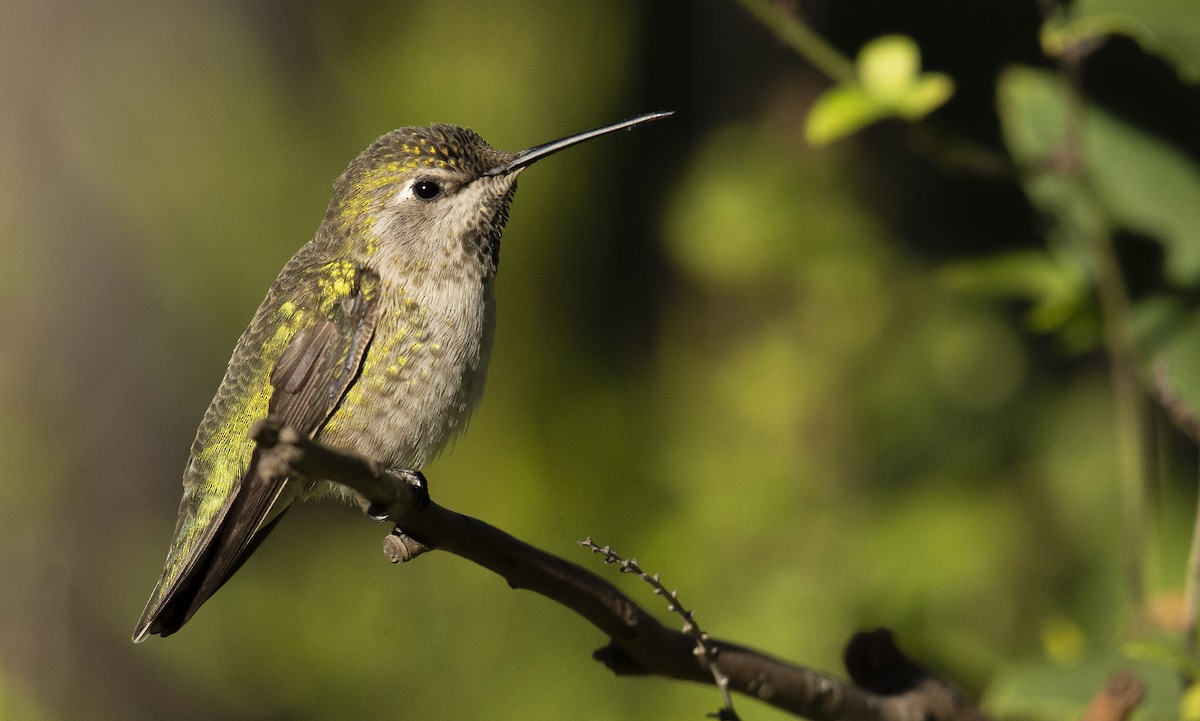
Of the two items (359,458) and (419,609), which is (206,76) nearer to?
(419,609)

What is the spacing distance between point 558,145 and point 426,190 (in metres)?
0.31

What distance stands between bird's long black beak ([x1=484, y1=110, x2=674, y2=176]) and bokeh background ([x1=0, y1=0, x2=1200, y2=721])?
5.86 ft

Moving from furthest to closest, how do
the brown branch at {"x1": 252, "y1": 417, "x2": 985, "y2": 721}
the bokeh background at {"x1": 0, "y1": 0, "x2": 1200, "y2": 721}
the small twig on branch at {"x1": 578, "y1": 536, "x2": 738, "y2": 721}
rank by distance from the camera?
the bokeh background at {"x1": 0, "y1": 0, "x2": 1200, "y2": 721} < the small twig on branch at {"x1": 578, "y1": 536, "x2": 738, "y2": 721} < the brown branch at {"x1": 252, "y1": 417, "x2": 985, "y2": 721}

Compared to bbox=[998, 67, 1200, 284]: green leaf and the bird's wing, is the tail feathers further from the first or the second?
bbox=[998, 67, 1200, 284]: green leaf

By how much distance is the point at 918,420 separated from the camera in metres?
4.25

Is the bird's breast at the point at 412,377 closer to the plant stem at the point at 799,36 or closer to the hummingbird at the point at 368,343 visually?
the hummingbird at the point at 368,343

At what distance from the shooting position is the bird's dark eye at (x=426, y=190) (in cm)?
253

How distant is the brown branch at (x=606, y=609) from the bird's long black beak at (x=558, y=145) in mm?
804

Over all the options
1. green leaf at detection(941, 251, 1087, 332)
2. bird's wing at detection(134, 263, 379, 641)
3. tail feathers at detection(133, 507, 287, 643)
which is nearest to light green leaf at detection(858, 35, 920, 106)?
green leaf at detection(941, 251, 1087, 332)

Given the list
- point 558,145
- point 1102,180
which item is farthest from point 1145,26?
point 558,145

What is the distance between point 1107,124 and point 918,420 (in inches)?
65.5

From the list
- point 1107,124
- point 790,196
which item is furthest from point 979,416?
point 1107,124

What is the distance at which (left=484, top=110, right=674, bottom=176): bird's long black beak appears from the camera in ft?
7.86

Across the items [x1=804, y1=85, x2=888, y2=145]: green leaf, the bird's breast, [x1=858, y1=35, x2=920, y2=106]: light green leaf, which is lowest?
the bird's breast
